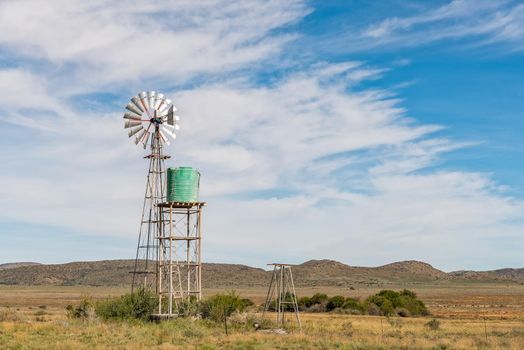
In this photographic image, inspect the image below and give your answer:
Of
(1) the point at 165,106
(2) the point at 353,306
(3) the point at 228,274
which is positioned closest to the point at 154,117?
(1) the point at 165,106

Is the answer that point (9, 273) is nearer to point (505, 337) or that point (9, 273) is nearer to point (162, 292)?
point (162, 292)

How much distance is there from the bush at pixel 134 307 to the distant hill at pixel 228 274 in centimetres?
10516

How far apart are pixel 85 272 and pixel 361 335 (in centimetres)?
14402

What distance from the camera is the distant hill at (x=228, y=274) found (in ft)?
494

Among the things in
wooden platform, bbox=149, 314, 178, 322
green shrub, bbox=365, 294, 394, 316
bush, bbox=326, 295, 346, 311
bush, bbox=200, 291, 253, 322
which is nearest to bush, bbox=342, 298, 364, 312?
green shrub, bbox=365, 294, 394, 316

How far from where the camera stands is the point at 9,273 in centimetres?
17088

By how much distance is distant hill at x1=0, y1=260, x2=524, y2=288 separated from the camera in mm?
150500

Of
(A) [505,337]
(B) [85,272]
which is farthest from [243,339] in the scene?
(B) [85,272]

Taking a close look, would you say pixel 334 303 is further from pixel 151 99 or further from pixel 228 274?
pixel 228 274

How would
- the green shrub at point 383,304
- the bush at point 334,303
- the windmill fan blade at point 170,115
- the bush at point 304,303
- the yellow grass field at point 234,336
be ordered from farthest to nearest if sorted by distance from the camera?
the bush at point 304,303, the bush at point 334,303, the green shrub at point 383,304, the windmill fan blade at point 170,115, the yellow grass field at point 234,336

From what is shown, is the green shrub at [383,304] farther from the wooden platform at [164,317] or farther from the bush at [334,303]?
the wooden platform at [164,317]

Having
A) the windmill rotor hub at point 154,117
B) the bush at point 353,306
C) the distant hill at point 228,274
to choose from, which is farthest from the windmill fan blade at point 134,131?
the distant hill at point 228,274

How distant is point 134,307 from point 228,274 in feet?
412

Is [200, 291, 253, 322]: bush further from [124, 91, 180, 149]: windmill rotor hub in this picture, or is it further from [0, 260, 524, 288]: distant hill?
[0, 260, 524, 288]: distant hill
